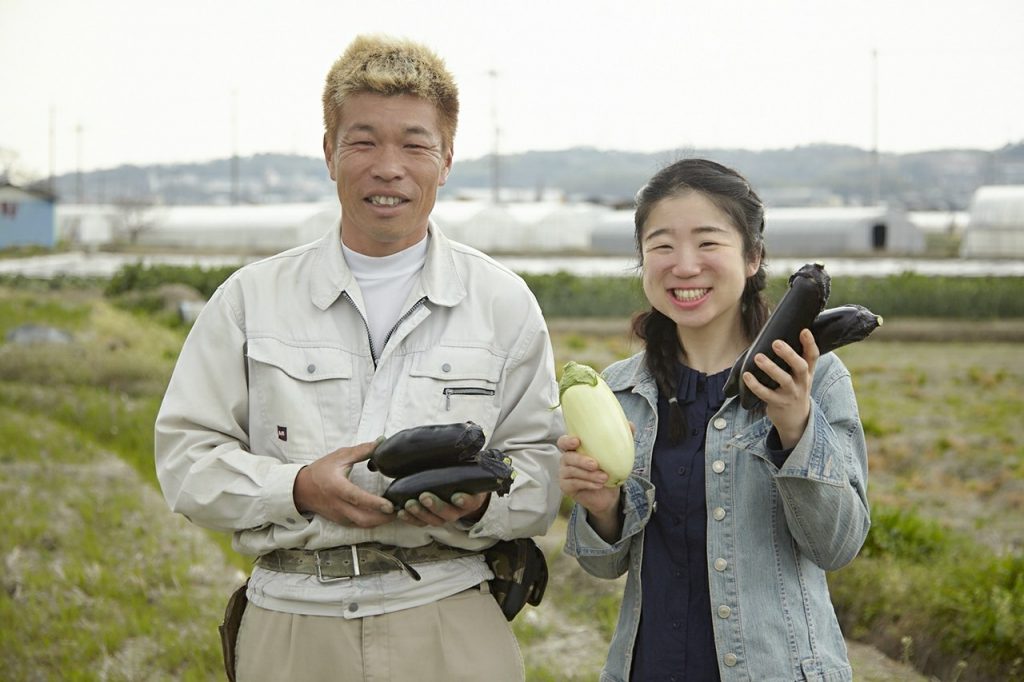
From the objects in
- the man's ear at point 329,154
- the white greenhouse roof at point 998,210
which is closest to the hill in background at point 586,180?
the white greenhouse roof at point 998,210

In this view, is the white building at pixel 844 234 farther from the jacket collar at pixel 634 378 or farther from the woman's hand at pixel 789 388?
the woman's hand at pixel 789 388

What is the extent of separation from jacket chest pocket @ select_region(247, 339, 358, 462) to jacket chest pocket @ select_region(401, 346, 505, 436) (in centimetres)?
19

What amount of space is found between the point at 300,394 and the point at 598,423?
852 mm

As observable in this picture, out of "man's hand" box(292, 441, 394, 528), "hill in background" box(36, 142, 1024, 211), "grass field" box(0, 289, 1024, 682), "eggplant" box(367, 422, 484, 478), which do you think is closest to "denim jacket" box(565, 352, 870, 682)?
"eggplant" box(367, 422, 484, 478)

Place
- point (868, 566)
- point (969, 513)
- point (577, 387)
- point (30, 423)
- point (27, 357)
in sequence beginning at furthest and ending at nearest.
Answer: point (27, 357) < point (30, 423) < point (969, 513) < point (868, 566) < point (577, 387)

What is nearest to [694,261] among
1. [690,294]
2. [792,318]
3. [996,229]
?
[690,294]

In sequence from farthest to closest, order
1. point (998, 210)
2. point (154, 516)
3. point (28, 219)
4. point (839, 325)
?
point (28, 219) → point (998, 210) → point (154, 516) → point (839, 325)

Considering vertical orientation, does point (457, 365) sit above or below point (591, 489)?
above

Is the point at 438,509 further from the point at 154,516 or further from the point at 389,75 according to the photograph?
the point at 154,516

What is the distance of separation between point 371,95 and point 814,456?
61.6 inches

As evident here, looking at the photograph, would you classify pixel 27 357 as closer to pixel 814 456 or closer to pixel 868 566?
pixel 868 566

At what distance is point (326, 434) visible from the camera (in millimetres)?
3229

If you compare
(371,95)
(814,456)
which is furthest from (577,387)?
(371,95)

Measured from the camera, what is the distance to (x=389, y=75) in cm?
316
